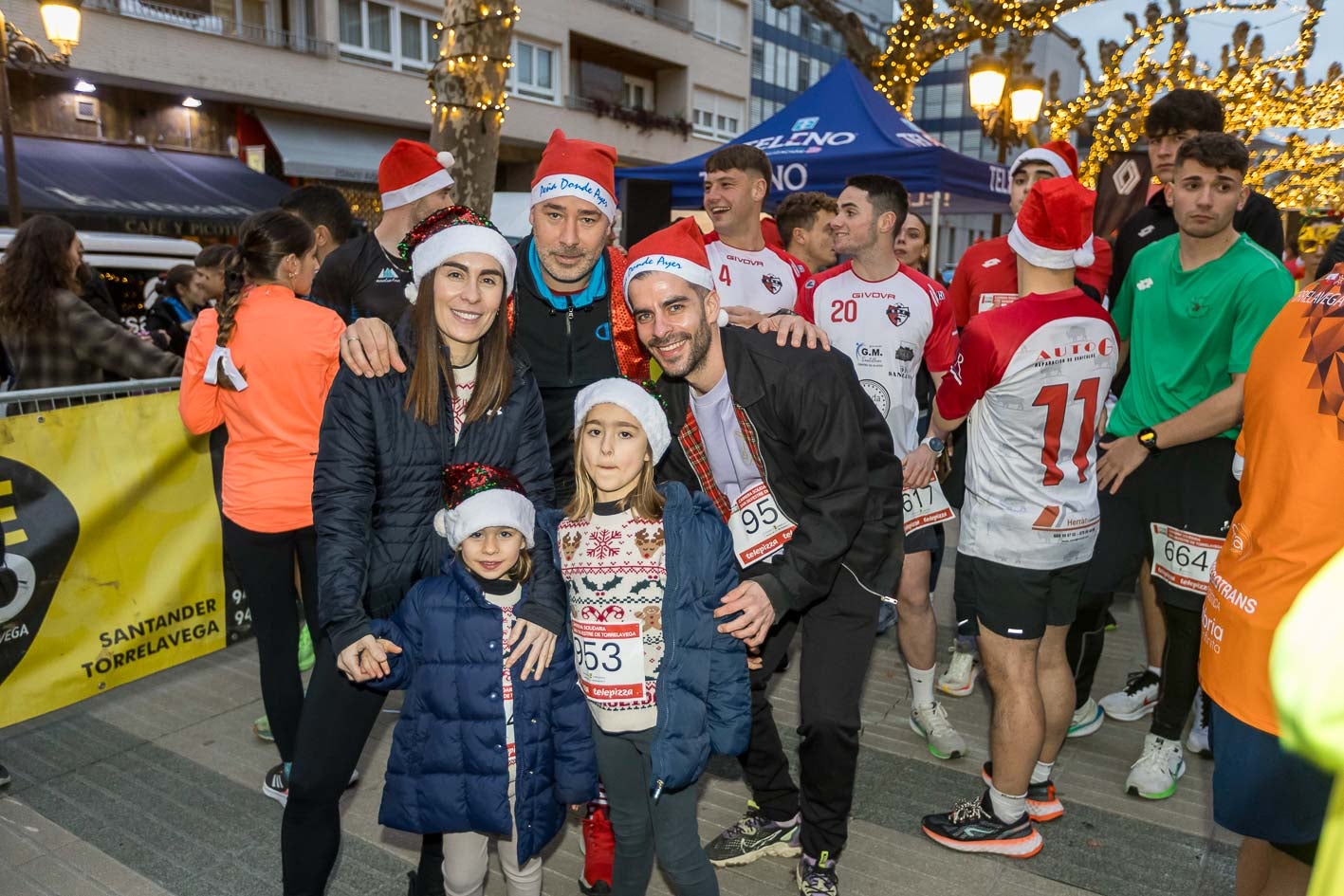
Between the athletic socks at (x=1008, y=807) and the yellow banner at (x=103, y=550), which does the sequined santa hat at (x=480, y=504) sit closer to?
the athletic socks at (x=1008, y=807)

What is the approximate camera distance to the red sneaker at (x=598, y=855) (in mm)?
3107

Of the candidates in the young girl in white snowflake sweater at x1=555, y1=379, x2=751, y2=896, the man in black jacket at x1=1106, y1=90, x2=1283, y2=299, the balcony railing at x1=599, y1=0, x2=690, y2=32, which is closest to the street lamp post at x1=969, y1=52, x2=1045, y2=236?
the man in black jacket at x1=1106, y1=90, x2=1283, y2=299

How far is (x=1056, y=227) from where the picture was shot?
3.05 meters

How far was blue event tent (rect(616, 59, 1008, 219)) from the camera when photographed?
8.20 meters

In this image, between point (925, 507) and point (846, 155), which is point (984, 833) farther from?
point (846, 155)

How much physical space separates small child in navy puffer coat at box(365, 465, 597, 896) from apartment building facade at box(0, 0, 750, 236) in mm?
12121

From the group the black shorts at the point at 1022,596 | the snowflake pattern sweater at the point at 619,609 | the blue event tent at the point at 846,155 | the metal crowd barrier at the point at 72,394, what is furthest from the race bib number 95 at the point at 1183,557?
the blue event tent at the point at 846,155

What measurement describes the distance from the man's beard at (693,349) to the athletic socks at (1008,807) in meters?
1.93

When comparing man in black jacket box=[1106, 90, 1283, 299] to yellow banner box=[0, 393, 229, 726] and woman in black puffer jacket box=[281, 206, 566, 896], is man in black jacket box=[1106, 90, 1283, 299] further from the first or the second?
yellow banner box=[0, 393, 229, 726]

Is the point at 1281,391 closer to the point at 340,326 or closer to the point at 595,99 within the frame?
the point at 340,326

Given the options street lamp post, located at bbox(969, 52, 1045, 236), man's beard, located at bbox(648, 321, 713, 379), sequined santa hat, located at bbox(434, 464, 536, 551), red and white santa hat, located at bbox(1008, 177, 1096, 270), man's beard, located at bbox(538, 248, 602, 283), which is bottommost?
sequined santa hat, located at bbox(434, 464, 536, 551)

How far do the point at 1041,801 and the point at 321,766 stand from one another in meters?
2.65

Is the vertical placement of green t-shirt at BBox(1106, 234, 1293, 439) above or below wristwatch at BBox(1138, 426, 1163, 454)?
above

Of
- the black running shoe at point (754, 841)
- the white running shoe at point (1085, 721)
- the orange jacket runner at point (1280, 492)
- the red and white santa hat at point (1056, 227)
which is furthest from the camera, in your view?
the white running shoe at point (1085, 721)
